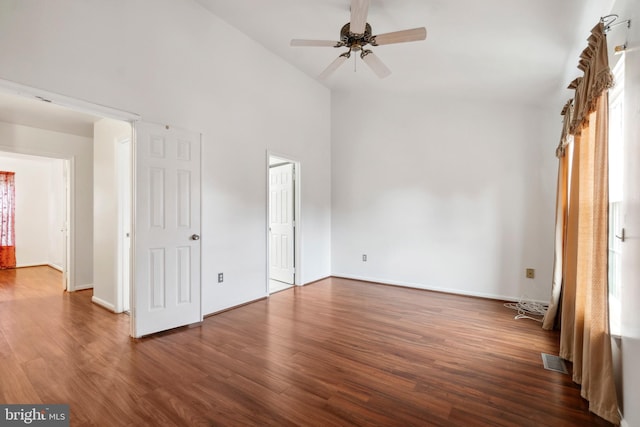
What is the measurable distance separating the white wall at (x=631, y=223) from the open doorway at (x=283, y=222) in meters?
3.86

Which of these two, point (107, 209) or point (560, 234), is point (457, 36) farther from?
point (107, 209)

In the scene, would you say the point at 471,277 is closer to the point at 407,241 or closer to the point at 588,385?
the point at 407,241

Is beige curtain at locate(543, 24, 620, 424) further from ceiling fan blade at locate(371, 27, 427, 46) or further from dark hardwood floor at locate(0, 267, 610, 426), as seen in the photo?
ceiling fan blade at locate(371, 27, 427, 46)

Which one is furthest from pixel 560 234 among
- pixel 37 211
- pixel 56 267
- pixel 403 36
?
Answer: pixel 37 211

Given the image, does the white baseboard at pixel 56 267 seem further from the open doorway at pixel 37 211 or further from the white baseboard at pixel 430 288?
the white baseboard at pixel 430 288

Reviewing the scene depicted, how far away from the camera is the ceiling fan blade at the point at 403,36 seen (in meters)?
2.42

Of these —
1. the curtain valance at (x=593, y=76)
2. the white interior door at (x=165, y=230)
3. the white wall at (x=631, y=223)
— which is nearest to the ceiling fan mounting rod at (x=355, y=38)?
the curtain valance at (x=593, y=76)

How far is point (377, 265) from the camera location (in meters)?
5.22

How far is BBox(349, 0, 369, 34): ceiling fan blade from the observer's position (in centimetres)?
217

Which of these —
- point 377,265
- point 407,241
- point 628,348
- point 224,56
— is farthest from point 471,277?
point 224,56

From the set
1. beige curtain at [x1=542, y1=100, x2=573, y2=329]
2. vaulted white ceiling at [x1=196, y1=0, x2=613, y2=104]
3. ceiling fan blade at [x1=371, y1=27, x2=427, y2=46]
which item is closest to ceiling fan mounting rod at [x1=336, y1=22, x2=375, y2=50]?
ceiling fan blade at [x1=371, y1=27, x2=427, y2=46]

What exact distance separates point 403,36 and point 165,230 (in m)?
2.98

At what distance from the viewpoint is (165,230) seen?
3061 mm

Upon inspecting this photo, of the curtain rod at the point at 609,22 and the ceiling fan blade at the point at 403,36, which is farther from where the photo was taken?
the ceiling fan blade at the point at 403,36
